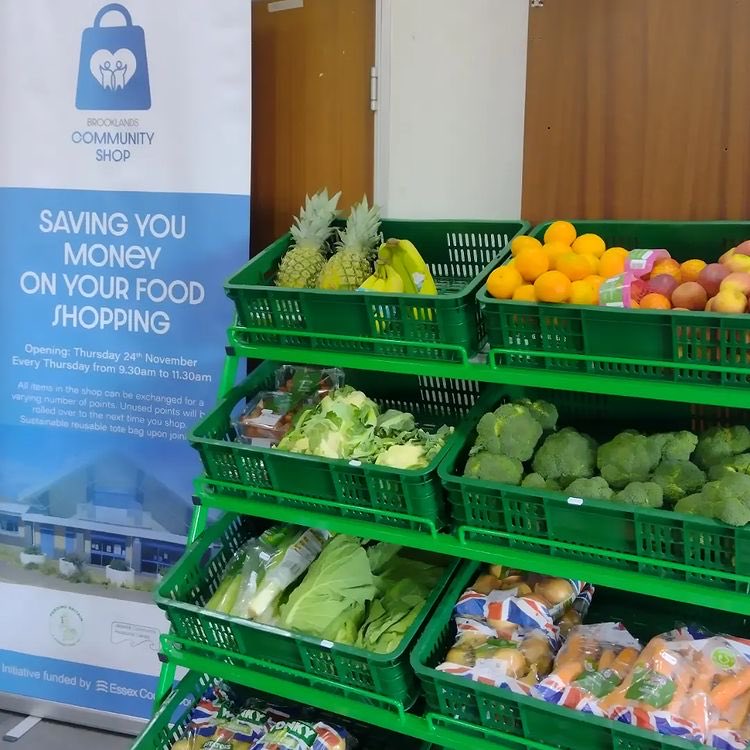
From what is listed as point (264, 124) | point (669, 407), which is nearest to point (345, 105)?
point (264, 124)

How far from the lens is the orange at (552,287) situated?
1.49 metres

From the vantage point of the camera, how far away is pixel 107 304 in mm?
2479

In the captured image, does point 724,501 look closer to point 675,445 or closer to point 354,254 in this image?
point 675,445

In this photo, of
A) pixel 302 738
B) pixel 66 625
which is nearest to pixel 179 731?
pixel 302 738

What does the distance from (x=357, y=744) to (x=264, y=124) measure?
1866 millimetres

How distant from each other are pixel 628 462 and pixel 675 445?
11 centimetres

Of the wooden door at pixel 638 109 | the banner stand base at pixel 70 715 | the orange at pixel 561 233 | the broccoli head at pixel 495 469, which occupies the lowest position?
the banner stand base at pixel 70 715

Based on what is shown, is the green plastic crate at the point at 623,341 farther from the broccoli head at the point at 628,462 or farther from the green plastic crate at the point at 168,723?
the green plastic crate at the point at 168,723

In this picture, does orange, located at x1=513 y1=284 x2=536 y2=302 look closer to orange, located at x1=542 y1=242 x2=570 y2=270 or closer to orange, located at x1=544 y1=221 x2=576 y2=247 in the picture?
orange, located at x1=542 y1=242 x2=570 y2=270

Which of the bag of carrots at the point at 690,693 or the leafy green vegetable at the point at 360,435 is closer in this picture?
the bag of carrots at the point at 690,693

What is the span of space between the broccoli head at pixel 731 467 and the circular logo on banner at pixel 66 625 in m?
2.05

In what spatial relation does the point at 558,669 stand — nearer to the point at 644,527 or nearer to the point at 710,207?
the point at 644,527

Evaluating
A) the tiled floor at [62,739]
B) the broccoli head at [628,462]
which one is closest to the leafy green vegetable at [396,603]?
the broccoli head at [628,462]

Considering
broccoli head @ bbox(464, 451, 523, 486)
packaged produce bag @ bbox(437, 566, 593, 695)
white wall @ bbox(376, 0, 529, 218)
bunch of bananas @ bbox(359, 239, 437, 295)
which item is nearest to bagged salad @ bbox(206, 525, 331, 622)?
packaged produce bag @ bbox(437, 566, 593, 695)
